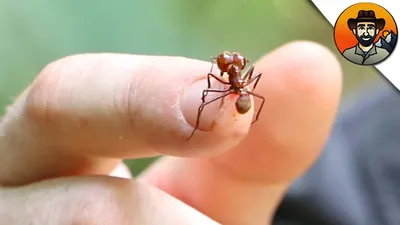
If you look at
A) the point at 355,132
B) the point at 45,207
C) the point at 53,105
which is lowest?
the point at 355,132

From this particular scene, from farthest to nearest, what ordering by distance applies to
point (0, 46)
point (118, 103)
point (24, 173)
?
point (0, 46) < point (24, 173) < point (118, 103)

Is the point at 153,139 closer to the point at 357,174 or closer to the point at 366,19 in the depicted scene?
the point at 366,19

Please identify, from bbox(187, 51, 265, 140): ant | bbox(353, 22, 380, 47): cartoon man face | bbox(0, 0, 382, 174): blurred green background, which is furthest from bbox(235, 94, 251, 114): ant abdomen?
bbox(0, 0, 382, 174): blurred green background

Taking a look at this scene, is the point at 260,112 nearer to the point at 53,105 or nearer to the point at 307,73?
the point at 307,73

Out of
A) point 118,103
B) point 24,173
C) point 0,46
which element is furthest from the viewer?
point 0,46

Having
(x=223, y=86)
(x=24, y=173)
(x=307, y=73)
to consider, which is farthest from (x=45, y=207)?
(x=307, y=73)

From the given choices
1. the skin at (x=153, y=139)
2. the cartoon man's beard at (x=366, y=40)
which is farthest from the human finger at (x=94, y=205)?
the cartoon man's beard at (x=366, y=40)

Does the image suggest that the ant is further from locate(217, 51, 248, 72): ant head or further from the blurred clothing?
the blurred clothing
